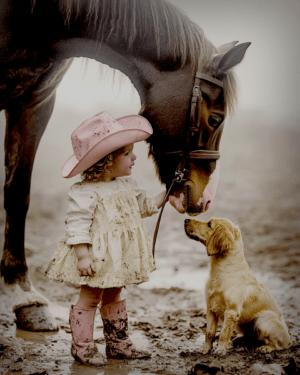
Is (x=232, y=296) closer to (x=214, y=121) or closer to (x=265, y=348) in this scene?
(x=265, y=348)

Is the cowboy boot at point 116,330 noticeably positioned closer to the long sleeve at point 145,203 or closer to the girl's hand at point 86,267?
the girl's hand at point 86,267

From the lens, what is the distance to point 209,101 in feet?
6.42

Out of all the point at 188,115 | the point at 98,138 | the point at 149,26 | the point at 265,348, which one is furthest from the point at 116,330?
the point at 149,26

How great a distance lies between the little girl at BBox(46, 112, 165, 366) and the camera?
1.69 meters

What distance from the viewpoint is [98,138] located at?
1679mm

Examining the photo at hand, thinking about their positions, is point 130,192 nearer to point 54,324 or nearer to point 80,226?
point 80,226

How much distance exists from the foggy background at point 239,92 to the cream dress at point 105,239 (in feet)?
2.40

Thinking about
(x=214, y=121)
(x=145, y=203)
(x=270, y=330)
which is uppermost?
(x=214, y=121)

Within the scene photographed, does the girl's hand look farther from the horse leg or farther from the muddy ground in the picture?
the horse leg

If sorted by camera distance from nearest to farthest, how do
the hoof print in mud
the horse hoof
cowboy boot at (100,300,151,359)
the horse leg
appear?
the hoof print in mud, cowboy boot at (100,300,151,359), the horse hoof, the horse leg

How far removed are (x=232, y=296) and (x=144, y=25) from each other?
131cm

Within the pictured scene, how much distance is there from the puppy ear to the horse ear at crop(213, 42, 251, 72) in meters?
0.74

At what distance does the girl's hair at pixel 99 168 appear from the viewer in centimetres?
178

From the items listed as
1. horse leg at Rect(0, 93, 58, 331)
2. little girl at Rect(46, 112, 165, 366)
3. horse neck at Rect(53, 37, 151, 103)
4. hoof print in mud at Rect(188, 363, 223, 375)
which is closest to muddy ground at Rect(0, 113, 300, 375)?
hoof print in mud at Rect(188, 363, 223, 375)
